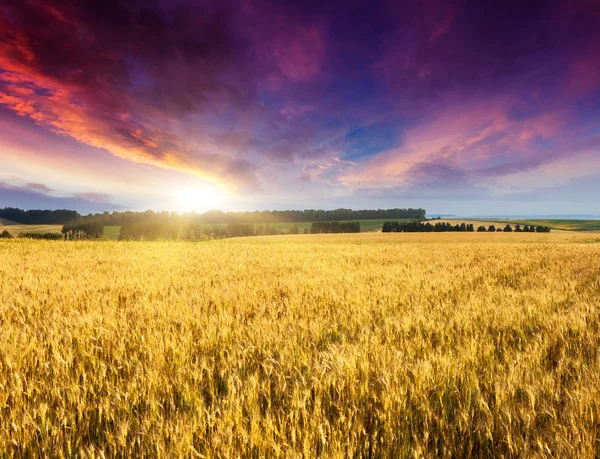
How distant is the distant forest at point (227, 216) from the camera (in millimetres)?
132000

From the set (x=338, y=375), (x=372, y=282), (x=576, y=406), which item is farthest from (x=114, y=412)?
(x=372, y=282)

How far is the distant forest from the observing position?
433 ft

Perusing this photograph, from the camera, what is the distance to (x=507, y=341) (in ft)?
11.2

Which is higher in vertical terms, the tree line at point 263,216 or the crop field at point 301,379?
the tree line at point 263,216

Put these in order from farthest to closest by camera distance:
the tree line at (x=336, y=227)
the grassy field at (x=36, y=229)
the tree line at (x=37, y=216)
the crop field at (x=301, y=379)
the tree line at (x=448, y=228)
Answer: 1. the tree line at (x=37, y=216)
2. the tree line at (x=336, y=227)
3. the grassy field at (x=36, y=229)
4. the tree line at (x=448, y=228)
5. the crop field at (x=301, y=379)

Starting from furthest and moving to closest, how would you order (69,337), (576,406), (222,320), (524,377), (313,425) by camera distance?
1. (222,320)
2. (69,337)
3. (524,377)
4. (576,406)
5. (313,425)

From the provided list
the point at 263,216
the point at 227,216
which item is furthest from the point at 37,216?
the point at 263,216

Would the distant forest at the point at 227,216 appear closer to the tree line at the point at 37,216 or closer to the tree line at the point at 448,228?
the tree line at the point at 37,216

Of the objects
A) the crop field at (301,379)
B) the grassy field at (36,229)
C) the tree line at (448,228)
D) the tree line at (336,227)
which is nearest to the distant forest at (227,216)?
the grassy field at (36,229)

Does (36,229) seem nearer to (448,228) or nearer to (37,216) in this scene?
(37,216)

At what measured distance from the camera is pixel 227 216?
14988 centimetres

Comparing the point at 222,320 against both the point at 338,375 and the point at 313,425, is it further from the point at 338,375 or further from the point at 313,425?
the point at 313,425

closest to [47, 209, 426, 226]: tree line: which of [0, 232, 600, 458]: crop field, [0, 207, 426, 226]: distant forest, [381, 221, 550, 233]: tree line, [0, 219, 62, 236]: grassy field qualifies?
[0, 207, 426, 226]: distant forest

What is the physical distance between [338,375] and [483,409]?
1.10 m
